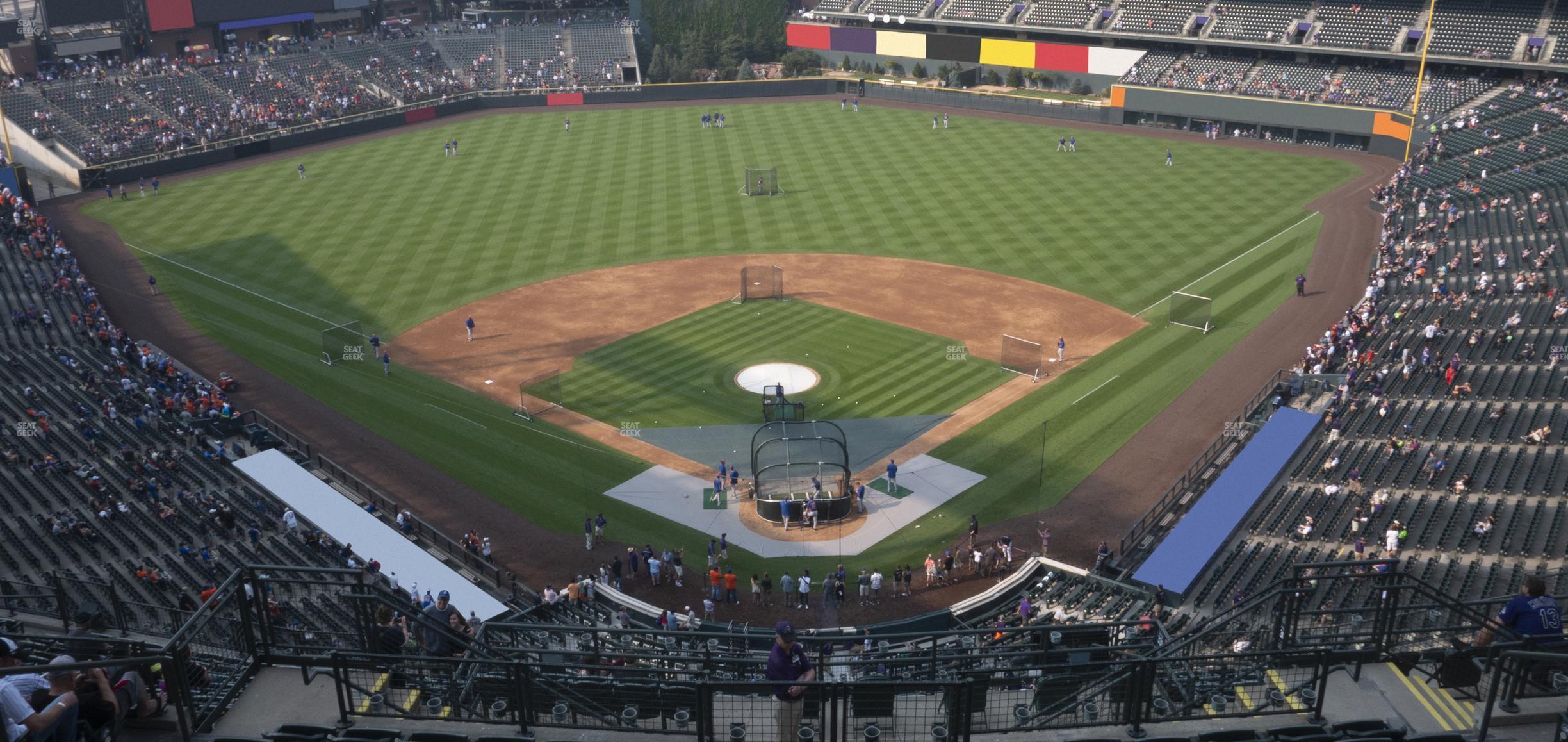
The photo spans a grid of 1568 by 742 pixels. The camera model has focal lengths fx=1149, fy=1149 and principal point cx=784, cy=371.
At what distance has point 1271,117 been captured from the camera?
70.1 meters

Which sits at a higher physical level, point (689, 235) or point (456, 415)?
point (689, 235)

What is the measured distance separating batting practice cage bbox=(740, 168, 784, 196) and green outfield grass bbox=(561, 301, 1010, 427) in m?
16.9

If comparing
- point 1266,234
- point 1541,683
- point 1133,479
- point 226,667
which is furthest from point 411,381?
point 1266,234

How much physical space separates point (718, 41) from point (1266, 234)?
5523 centimetres

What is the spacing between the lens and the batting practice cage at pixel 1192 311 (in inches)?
1700

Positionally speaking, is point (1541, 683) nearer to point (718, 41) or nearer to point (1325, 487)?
point (1325, 487)

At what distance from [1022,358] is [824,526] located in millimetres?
12517

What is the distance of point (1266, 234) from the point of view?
53.2 m

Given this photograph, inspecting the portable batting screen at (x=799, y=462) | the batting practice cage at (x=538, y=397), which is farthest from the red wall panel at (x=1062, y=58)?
the portable batting screen at (x=799, y=462)

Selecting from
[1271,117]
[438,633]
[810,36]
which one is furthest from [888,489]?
[810,36]

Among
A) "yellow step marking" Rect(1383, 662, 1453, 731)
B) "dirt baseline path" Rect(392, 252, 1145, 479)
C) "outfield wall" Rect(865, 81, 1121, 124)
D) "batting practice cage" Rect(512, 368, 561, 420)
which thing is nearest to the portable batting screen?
"dirt baseline path" Rect(392, 252, 1145, 479)

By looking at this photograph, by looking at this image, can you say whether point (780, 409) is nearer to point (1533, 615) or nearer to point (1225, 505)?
point (1225, 505)

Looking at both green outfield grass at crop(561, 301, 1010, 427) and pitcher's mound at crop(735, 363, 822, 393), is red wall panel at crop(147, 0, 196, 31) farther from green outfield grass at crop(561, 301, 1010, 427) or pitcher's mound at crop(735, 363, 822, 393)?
pitcher's mound at crop(735, 363, 822, 393)

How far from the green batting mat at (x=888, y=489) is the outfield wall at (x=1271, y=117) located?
47370 mm
